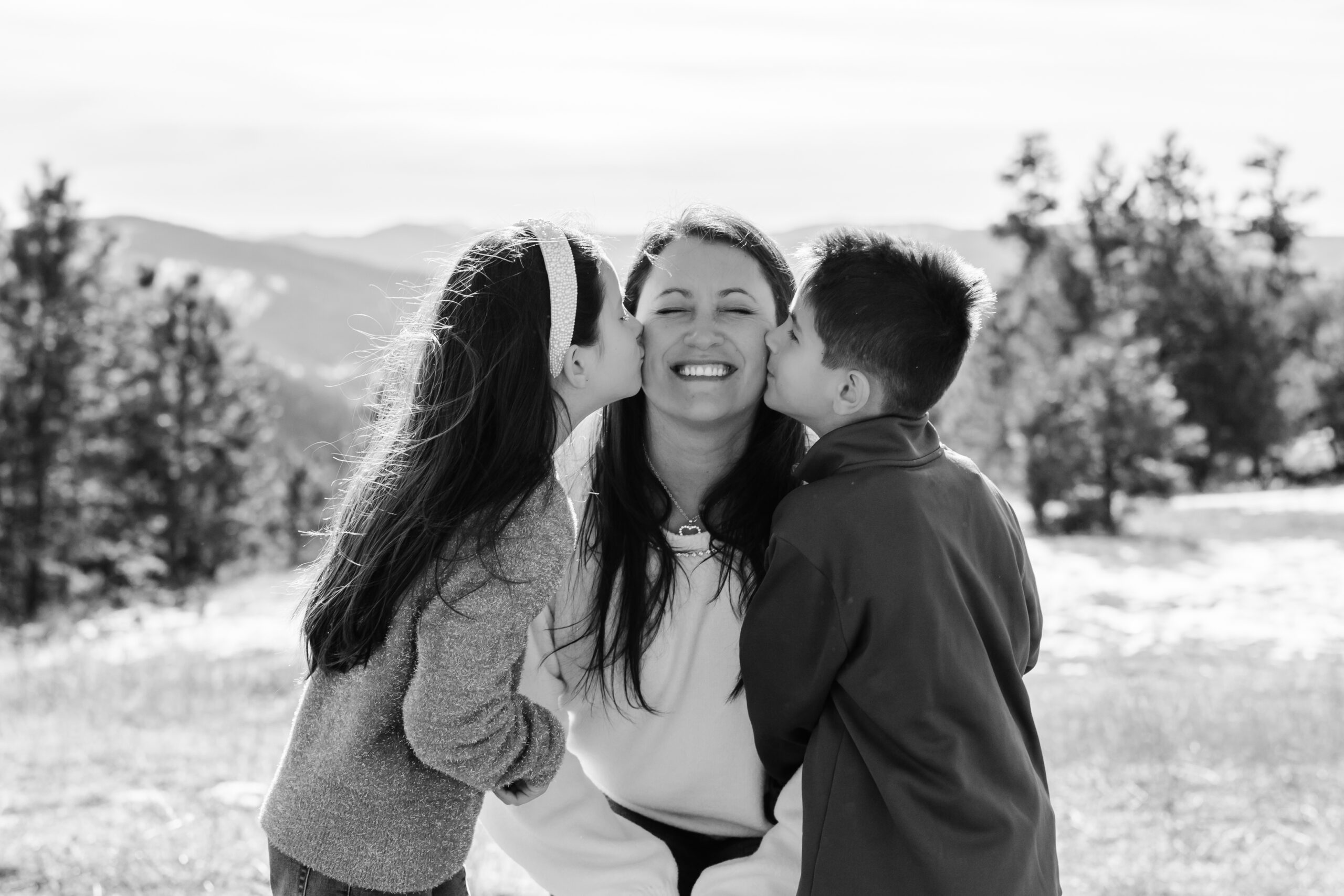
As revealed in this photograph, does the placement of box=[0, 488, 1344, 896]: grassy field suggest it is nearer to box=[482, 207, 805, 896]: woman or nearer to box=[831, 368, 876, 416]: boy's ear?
box=[482, 207, 805, 896]: woman

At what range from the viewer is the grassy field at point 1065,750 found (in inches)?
188

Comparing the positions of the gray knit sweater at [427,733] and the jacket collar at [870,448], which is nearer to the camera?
the gray knit sweater at [427,733]

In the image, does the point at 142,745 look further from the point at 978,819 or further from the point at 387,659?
the point at 978,819

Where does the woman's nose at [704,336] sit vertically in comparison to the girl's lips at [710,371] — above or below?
above

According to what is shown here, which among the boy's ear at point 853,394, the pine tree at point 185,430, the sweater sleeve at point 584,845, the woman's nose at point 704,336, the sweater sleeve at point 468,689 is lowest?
the pine tree at point 185,430

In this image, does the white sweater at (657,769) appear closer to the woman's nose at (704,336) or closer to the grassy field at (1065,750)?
the woman's nose at (704,336)

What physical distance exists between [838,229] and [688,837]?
1.42 m

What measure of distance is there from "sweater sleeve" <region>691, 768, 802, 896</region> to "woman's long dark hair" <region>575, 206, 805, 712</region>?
1.32 feet

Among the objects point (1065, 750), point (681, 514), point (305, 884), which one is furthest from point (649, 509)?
point (1065, 750)

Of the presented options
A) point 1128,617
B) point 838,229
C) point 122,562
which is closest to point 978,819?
point 838,229

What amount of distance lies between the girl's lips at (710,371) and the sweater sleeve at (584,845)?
2.52ft

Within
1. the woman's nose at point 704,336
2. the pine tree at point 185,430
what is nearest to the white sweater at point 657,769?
the woman's nose at point 704,336

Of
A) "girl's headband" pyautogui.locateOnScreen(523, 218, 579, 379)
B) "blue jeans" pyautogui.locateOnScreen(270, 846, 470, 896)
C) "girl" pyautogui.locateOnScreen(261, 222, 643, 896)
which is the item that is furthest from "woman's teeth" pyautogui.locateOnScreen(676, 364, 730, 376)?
"blue jeans" pyautogui.locateOnScreen(270, 846, 470, 896)

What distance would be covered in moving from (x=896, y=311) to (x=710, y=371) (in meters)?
0.54
